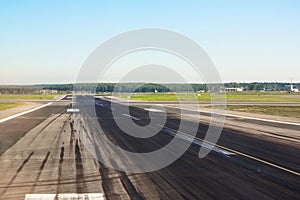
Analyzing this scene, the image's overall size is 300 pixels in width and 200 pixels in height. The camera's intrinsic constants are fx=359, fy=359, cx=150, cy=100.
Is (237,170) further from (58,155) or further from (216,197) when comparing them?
(58,155)

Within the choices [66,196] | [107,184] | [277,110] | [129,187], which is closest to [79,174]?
[107,184]

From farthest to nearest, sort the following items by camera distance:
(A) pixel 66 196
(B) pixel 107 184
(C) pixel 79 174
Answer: (C) pixel 79 174 → (B) pixel 107 184 → (A) pixel 66 196

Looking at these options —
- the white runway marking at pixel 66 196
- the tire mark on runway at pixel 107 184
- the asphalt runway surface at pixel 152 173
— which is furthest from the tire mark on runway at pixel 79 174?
the tire mark on runway at pixel 107 184

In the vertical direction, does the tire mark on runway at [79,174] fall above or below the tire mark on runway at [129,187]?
below

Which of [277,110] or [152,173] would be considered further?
[277,110]

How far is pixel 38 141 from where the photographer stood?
48.8 feet

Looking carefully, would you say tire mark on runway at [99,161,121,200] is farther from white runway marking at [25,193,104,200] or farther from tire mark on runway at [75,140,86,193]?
tire mark on runway at [75,140,86,193]

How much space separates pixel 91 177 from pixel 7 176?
2071 millimetres

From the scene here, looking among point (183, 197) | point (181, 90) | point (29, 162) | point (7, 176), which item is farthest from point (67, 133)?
point (181, 90)

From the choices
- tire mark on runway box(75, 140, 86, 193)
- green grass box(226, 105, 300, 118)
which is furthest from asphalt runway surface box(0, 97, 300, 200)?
green grass box(226, 105, 300, 118)

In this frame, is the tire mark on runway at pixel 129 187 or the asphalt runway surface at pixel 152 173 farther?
the asphalt runway surface at pixel 152 173

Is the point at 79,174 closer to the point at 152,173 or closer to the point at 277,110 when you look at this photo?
the point at 152,173

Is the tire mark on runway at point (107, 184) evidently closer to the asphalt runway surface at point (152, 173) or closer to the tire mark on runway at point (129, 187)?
the asphalt runway surface at point (152, 173)

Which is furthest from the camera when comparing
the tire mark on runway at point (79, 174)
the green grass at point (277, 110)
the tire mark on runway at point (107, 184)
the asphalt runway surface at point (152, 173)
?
the green grass at point (277, 110)
